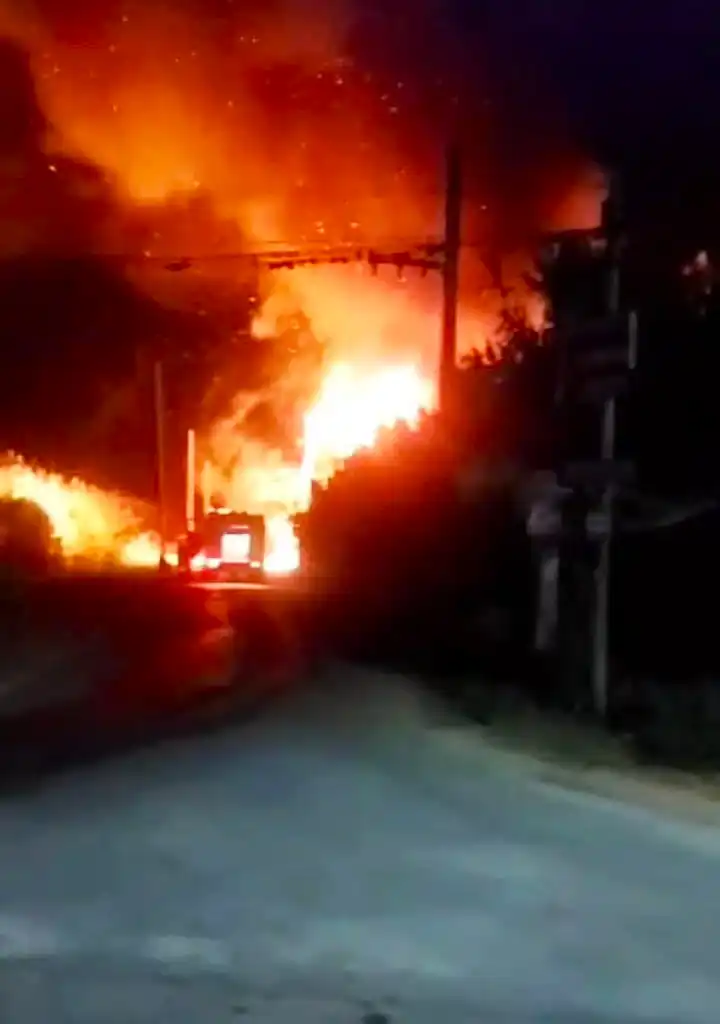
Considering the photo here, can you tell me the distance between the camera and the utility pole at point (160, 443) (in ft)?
169

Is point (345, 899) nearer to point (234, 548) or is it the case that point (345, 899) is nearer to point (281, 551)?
point (234, 548)

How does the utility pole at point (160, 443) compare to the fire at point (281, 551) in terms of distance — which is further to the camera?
the utility pole at point (160, 443)

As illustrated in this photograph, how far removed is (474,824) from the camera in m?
9.01

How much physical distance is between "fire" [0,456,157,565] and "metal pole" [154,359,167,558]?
7.64ft

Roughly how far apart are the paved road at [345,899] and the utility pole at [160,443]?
4070cm

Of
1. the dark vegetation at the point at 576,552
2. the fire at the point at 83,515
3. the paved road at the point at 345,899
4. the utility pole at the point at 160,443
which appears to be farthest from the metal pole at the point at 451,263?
the fire at the point at 83,515

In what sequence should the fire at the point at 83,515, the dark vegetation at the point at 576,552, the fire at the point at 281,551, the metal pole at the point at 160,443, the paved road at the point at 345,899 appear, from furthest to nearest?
the fire at the point at 83,515 < the metal pole at the point at 160,443 < the fire at the point at 281,551 < the dark vegetation at the point at 576,552 < the paved road at the point at 345,899

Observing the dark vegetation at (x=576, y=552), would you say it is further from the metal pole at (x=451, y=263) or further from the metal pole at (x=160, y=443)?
the metal pole at (x=160, y=443)

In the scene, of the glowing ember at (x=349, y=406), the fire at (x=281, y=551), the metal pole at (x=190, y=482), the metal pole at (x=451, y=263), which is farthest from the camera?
the metal pole at (x=190, y=482)

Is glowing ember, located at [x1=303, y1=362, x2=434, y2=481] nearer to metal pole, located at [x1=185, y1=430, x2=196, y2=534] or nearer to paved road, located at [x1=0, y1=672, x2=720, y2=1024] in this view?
metal pole, located at [x1=185, y1=430, x2=196, y2=534]

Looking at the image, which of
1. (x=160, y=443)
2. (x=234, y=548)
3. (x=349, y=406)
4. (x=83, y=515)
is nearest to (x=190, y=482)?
(x=83, y=515)

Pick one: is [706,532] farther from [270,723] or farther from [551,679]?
[270,723]

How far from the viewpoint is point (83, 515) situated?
55.9 meters

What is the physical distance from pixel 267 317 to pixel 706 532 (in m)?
39.4
